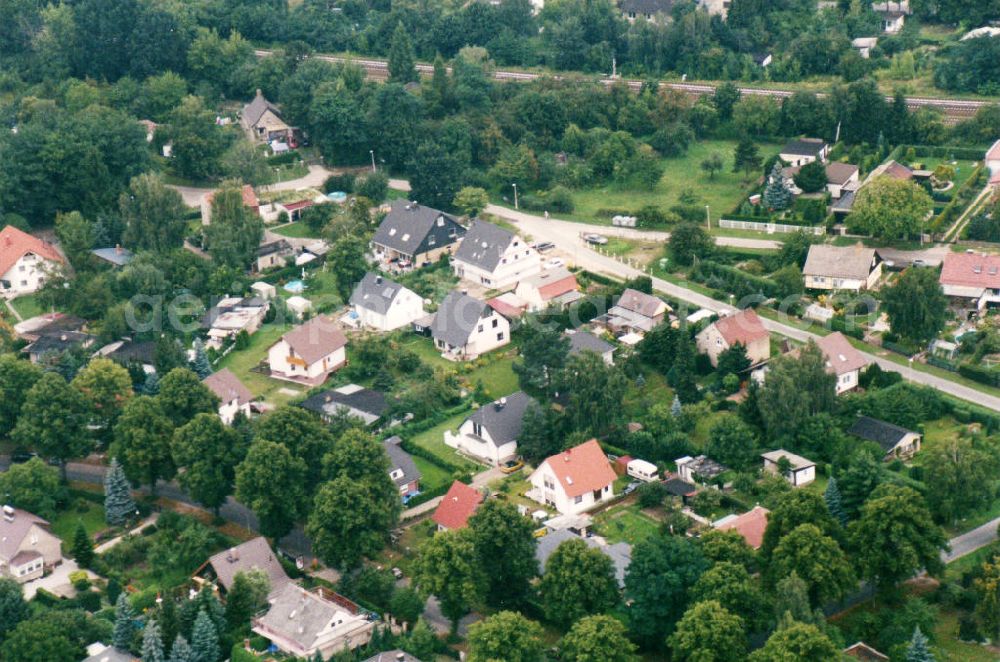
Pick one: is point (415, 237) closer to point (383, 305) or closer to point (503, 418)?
point (383, 305)

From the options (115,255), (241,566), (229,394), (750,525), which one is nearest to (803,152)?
(750,525)

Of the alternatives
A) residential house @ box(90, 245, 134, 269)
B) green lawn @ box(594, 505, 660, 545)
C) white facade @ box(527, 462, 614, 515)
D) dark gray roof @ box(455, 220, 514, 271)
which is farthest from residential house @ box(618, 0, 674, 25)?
green lawn @ box(594, 505, 660, 545)

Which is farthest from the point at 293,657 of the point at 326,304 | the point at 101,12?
the point at 101,12

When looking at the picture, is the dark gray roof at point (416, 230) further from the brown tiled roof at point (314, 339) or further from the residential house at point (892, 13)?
the residential house at point (892, 13)

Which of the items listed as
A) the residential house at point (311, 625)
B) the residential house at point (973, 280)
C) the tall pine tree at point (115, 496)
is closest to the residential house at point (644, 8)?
the residential house at point (973, 280)

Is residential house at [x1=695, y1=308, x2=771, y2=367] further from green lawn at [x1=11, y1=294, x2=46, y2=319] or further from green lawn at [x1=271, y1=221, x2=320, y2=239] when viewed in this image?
green lawn at [x1=11, y1=294, x2=46, y2=319]
